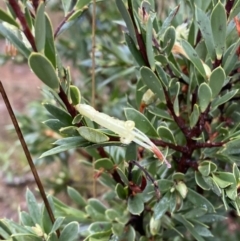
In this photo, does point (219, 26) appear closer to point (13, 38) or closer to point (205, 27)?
point (205, 27)

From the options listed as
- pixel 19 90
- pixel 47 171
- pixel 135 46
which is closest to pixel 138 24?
pixel 135 46

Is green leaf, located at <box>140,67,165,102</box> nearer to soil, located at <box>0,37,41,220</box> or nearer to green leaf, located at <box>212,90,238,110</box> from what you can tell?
green leaf, located at <box>212,90,238,110</box>

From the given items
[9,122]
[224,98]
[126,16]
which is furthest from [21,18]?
[9,122]

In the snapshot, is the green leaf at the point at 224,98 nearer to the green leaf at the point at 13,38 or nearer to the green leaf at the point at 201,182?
the green leaf at the point at 201,182

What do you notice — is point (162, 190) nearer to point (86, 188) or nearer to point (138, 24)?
point (138, 24)

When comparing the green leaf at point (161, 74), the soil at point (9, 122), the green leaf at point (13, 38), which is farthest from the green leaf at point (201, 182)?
the soil at point (9, 122)

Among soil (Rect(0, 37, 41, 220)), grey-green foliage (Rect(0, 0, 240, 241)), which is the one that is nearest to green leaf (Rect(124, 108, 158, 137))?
grey-green foliage (Rect(0, 0, 240, 241))
